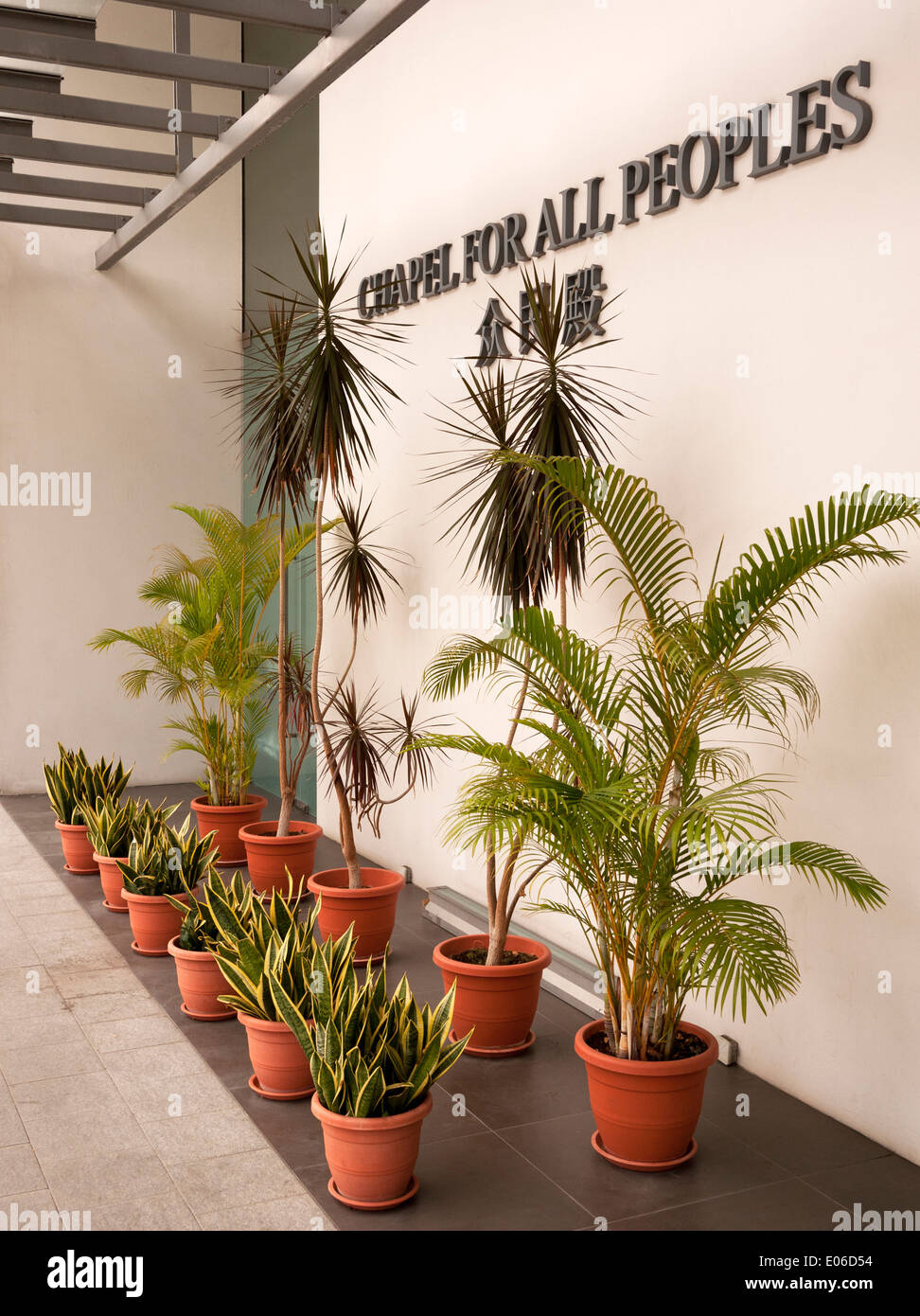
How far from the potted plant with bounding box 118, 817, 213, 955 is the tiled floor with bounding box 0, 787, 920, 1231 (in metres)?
0.57

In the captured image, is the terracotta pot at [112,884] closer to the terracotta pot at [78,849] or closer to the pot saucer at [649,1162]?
the terracotta pot at [78,849]

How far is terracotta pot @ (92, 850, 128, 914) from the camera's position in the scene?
5301 mm

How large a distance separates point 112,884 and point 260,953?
2007 millimetres

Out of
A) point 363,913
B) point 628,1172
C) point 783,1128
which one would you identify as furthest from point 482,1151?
point 363,913

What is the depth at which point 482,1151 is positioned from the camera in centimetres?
321

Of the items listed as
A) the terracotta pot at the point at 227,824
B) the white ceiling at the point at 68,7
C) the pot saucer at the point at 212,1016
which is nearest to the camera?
the pot saucer at the point at 212,1016

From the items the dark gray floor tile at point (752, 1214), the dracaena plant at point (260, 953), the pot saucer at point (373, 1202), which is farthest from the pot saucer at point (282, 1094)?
the dark gray floor tile at point (752, 1214)

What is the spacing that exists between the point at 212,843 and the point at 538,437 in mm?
3333

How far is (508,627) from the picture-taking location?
3.19 m

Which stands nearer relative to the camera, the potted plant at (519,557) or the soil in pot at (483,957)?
the potted plant at (519,557)

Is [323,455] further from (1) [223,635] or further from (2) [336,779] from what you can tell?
(1) [223,635]

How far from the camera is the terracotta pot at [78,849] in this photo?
19.5 feet

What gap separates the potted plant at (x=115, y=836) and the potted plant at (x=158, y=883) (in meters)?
0.42

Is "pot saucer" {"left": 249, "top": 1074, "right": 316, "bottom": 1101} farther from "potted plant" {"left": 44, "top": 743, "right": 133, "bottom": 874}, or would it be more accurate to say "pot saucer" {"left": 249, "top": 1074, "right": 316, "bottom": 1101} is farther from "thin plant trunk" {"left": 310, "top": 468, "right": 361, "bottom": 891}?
"potted plant" {"left": 44, "top": 743, "right": 133, "bottom": 874}
